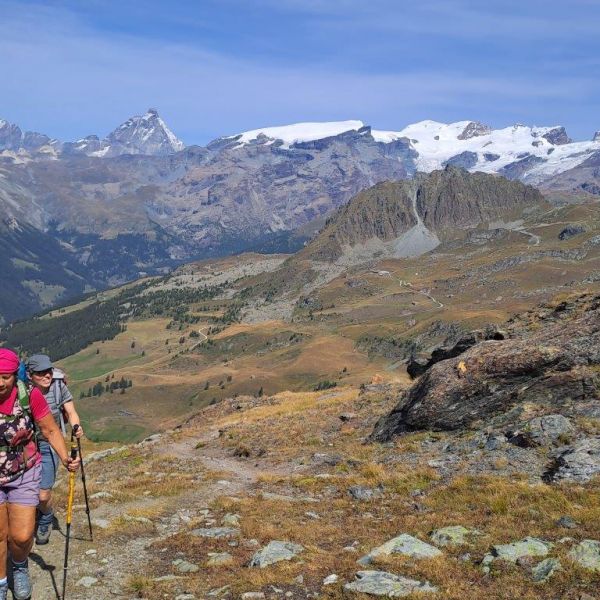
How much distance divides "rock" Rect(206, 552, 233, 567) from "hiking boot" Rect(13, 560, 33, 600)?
4.26m

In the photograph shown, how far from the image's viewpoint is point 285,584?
42.2ft

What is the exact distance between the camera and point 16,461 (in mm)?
10930

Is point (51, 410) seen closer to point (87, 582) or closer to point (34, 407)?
point (34, 407)

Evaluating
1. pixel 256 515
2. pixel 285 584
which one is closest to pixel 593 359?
pixel 256 515

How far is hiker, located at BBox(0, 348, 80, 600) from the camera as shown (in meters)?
10.8

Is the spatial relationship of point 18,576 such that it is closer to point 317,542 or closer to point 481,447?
point 317,542

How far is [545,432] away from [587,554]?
431 inches

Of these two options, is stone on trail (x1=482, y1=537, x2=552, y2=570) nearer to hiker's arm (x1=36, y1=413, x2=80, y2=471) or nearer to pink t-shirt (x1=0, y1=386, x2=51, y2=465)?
hiker's arm (x1=36, y1=413, x2=80, y2=471)

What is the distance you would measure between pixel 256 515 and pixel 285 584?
6.33 metres

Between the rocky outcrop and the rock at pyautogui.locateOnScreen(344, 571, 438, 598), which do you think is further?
the rocky outcrop

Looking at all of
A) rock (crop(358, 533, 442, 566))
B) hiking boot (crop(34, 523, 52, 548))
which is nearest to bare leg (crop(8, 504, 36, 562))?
hiking boot (crop(34, 523, 52, 548))

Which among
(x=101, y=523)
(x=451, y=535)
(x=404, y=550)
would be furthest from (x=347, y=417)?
(x=404, y=550)

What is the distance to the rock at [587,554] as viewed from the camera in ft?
39.2

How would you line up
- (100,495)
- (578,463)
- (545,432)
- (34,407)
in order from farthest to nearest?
(545,432)
(100,495)
(578,463)
(34,407)
